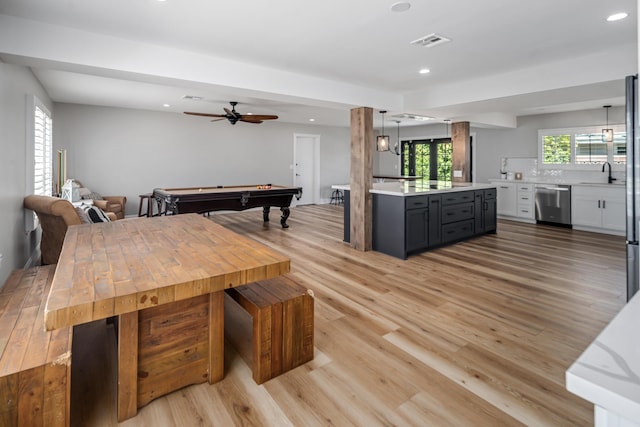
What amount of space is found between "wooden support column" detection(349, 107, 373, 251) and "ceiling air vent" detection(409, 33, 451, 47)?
1705mm

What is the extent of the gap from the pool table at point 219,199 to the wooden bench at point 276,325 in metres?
3.50

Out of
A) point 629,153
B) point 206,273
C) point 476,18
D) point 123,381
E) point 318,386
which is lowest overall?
point 318,386

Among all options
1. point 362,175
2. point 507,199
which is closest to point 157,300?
point 362,175

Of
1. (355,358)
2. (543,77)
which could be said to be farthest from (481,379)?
(543,77)

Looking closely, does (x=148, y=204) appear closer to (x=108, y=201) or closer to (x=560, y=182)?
(x=108, y=201)

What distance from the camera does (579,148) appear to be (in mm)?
6980

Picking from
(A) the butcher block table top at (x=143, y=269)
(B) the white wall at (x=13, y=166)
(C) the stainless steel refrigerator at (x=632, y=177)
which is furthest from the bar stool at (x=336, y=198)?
(C) the stainless steel refrigerator at (x=632, y=177)

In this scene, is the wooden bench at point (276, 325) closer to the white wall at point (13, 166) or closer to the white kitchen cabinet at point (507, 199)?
the white wall at point (13, 166)

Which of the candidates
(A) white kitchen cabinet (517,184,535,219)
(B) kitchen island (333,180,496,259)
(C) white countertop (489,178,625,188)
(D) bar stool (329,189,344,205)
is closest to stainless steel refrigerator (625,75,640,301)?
(B) kitchen island (333,180,496,259)

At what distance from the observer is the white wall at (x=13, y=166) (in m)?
2.86

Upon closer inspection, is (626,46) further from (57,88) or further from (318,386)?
(57,88)

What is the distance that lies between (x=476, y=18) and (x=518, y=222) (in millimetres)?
5554

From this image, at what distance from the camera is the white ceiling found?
2564 millimetres

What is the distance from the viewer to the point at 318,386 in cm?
193
